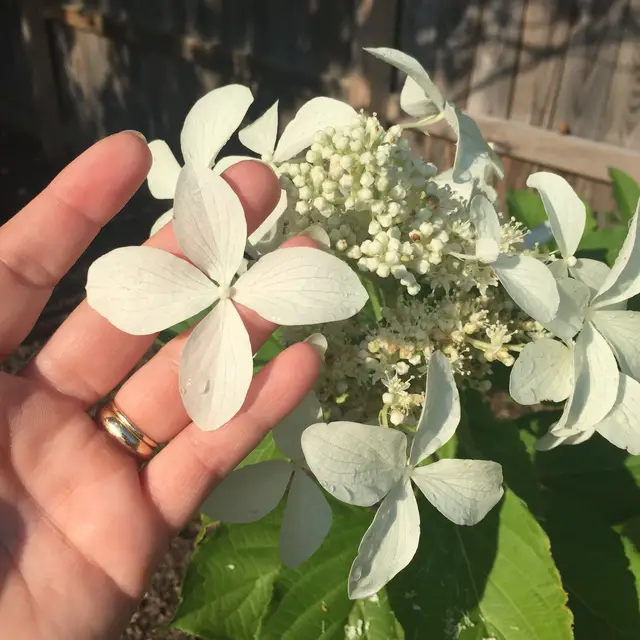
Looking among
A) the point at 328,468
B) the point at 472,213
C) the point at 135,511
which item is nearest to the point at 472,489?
the point at 328,468

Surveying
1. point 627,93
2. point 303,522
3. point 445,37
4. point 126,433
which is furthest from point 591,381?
point 445,37

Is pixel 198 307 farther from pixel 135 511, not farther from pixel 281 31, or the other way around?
pixel 281 31

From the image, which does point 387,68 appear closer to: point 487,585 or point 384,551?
point 487,585

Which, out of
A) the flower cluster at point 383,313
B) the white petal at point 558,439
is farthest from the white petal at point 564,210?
the white petal at point 558,439

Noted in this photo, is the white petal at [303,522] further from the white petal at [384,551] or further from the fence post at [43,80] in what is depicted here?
the fence post at [43,80]

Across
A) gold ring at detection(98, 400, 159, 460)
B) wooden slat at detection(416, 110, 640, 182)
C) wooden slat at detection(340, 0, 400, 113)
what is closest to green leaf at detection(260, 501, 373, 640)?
gold ring at detection(98, 400, 159, 460)
